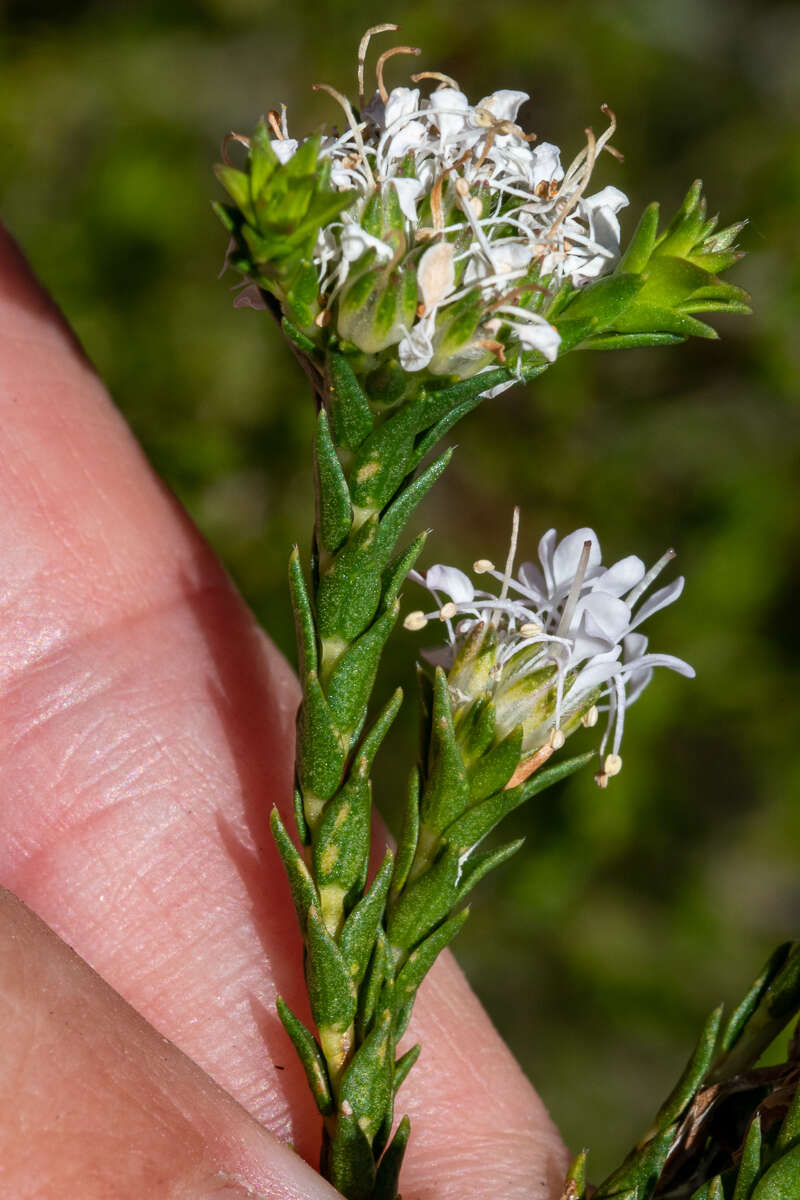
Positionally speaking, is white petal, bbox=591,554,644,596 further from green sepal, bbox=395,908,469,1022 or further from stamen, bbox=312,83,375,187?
stamen, bbox=312,83,375,187

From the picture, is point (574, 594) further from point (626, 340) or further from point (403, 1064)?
point (403, 1064)

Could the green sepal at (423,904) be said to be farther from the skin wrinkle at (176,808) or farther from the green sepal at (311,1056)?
the skin wrinkle at (176,808)

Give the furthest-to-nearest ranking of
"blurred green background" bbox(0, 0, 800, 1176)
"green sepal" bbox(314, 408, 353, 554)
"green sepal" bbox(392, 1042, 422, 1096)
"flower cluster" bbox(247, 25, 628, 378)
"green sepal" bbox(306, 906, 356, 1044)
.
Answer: "blurred green background" bbox(0, 0, 800, 1176), "green sepal" bbox(392, 1042, 422, 1096), "green sepal" bbox(306, 906, 356, 1044), "green sepal" bbox(314, 408, 353, 554), "flower cluster" bbox(247, 25, 628, 378)

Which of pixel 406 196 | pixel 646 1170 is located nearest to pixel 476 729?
pixel 646 1170

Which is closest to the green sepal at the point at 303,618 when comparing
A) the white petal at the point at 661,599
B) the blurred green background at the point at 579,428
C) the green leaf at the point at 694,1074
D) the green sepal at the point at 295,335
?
the green sepal at the point at 295,335

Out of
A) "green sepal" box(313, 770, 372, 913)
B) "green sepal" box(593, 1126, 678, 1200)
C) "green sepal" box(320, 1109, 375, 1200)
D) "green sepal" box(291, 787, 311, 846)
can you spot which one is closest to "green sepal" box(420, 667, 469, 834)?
"green sepal" box(313, 770, 372, 913)

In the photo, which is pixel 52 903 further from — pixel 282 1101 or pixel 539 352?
pixel 539 352
